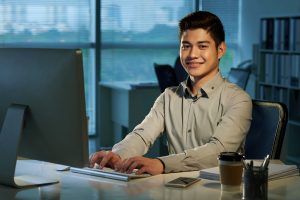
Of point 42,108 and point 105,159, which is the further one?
point 105,159

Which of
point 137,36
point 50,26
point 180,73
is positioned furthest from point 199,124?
point 137,36

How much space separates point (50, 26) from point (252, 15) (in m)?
2.44

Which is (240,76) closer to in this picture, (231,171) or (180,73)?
(180,73)

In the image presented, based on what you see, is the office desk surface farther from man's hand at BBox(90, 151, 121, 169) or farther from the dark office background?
the dark office background

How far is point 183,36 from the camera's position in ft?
8.64

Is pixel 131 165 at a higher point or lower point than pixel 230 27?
lower

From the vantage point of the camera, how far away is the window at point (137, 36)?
7297 millimetres

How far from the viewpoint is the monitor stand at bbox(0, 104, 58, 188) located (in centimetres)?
194

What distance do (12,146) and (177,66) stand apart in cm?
349

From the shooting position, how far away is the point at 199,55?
2.58 metres

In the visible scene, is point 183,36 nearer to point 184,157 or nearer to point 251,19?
point 184,157

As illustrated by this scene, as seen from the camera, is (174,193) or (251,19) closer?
(174,193)

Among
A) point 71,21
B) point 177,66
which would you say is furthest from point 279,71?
point 71,21

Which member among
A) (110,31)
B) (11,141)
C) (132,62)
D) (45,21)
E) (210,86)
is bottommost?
(132,62)
